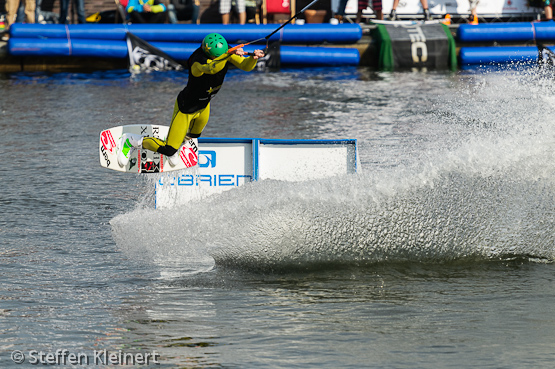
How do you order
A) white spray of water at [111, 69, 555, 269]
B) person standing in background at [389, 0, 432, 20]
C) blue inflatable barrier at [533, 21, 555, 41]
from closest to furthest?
1. white spray of water at [111, 69, 555, 269]
2. blue inflatable barrier at [533, 21, 555, 41]
3. person standing in background at [389, 0, 432, 20]

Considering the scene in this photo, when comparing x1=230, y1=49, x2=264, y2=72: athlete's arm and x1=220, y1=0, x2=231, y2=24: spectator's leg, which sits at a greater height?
x1=220, y1=0, x2=231, y2=24: spectator's leg

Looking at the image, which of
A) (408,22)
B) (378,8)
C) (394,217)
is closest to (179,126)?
(394,217)

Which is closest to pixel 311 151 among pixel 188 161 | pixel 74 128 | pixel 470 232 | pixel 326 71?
pixel 188 161

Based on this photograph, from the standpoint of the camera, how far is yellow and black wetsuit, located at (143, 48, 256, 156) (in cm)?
837

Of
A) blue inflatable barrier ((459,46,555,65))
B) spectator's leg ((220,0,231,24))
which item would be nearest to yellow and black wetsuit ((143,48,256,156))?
blue inflatable barrier ((459,46,555,65))

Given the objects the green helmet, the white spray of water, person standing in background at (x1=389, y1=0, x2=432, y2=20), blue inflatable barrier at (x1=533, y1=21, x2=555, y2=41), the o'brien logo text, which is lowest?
the o'brien logo text

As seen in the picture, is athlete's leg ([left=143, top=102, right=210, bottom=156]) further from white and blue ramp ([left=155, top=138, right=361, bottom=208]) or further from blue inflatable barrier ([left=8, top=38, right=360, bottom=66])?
blue inflatable barrier ([left=8, top=38, right=360, bottom=66])

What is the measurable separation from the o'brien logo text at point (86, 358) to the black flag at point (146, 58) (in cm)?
1577

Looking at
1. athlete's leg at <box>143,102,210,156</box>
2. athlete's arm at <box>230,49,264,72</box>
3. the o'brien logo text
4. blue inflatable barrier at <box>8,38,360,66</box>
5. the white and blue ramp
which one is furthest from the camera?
blue inflatable barrier at <box>8,38,360,66</box>

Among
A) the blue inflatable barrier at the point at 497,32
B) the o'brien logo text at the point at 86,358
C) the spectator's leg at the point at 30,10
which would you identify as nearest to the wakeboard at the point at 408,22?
the blue inflatable barrier at the point at 497,32

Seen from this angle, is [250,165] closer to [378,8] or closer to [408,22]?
[408,22]

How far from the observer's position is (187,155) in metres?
9.12

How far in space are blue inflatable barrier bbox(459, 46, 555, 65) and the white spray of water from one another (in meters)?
13.2

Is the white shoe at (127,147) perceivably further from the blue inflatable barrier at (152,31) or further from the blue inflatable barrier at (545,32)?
the blue inflatable barrier at (545,32)
